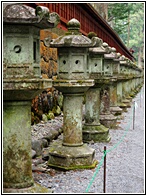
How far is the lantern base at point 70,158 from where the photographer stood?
275 inches

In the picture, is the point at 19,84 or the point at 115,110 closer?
the point at 19,84

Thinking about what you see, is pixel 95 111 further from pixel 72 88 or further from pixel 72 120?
pixel 72 88

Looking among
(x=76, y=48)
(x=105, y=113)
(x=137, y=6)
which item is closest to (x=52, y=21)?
(x=76, y=48)

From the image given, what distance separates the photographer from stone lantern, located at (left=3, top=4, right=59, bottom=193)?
4.53 metres

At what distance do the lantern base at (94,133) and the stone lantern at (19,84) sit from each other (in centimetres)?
438

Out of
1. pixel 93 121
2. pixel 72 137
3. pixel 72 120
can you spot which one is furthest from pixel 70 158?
pixel 93 121

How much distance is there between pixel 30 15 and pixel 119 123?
952 centimetres

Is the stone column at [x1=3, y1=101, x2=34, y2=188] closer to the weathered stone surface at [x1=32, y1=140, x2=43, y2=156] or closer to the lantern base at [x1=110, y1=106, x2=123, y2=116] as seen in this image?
the weathered stone surface at [x1=32, y1=140, x2=43, y2=156]

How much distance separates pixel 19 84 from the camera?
4516mm

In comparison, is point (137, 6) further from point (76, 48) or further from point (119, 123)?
point (76, 48)

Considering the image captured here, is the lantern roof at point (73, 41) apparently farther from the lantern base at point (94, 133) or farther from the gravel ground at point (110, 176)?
the lantern base at point (94, 133)

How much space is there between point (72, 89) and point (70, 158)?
1227 millimetres

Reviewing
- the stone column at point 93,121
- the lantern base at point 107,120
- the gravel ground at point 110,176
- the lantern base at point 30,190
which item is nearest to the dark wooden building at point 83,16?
the stone column at point 93,121

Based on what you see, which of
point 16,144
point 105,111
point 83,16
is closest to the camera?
point 16,144
